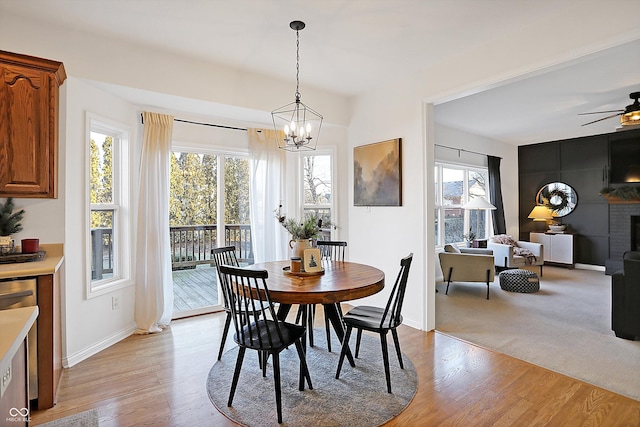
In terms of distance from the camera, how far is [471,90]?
3.31 metres

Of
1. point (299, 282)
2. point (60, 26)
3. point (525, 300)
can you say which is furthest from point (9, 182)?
point (525, 300)

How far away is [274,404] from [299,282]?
839mm

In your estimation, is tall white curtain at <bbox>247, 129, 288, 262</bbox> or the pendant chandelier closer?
the pendant chandelier

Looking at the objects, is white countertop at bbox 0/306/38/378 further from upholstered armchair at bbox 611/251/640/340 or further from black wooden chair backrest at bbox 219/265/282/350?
upholstered armchair at bbox 611/251/640/340

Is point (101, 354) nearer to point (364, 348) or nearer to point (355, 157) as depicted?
point (364, 348)

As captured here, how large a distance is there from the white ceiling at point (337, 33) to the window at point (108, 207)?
2.83ft

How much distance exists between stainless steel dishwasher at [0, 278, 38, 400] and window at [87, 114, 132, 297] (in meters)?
0.95

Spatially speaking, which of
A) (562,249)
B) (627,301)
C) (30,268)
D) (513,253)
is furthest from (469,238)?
(30,268)

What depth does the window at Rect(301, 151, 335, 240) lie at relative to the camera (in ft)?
16.0

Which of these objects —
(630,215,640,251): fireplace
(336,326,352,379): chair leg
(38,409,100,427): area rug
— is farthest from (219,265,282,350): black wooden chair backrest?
(630,215,640,251): fireplace

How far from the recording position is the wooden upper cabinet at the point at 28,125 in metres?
2.41

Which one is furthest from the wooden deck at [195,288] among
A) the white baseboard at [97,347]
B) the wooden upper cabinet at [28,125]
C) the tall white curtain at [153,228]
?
the wooden upper cabinet at [28,125]

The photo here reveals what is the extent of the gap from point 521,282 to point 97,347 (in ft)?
18.8

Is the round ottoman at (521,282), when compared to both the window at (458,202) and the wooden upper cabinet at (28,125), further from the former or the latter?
the wooden upper cabinet at (28,125)
